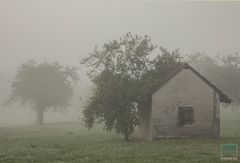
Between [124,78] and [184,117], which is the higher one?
[124,78]

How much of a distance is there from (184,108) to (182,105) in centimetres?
32

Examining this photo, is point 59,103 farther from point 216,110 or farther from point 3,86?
point 3,86

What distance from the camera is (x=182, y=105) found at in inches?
1496

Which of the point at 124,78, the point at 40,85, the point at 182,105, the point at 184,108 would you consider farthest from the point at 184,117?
the point at 40,85

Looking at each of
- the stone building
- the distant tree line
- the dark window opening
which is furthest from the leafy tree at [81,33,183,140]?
the dark window opening

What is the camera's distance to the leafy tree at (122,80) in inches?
1447

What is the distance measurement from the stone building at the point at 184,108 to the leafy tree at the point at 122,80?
1405 mm

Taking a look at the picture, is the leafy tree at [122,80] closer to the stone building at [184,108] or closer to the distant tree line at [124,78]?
the distant tree line at [124,78]

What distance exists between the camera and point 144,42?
3853 cm

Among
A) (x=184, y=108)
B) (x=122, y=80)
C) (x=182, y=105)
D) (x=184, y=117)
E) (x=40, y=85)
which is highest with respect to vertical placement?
(x=40, y=85)

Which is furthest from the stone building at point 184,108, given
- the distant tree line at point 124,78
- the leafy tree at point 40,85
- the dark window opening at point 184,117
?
the leafy tree at point 40,85

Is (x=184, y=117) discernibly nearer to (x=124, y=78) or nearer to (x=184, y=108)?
(x=184, y=108)

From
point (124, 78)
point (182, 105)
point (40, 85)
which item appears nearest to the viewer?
point (124, 78)

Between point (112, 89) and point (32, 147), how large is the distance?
8.89 metres
